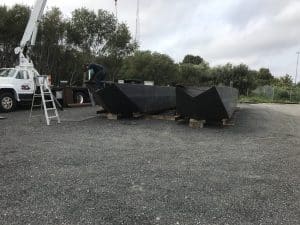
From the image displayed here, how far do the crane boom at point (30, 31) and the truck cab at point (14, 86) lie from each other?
501 millimetres

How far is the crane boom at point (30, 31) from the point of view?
614 inches

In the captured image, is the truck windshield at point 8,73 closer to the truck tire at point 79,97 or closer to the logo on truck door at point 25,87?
the logo on truck door at point 25,87

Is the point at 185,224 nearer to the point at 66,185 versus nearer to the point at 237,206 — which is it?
the point at 237,206

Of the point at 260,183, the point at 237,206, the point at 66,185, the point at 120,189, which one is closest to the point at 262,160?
the point at 260,183

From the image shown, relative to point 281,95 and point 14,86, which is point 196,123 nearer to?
point 14,86

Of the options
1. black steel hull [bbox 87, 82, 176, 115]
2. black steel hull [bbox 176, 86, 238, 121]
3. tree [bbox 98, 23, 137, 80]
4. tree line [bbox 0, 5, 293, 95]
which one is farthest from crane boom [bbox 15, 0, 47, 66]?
tree [bbox 98, 23, 137, 80]

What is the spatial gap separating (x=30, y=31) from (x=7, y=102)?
3.24 m

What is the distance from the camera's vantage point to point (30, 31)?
15.9 meters

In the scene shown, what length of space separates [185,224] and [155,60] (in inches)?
1394

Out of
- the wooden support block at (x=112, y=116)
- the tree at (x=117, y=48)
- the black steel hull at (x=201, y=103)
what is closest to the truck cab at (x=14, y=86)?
the wooden support block at (x=112, y=116)

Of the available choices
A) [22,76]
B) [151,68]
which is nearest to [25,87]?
[22,76]

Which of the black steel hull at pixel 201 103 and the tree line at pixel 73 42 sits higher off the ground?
the tree line at pixel 73 42

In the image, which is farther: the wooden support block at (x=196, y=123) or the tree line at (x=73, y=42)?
the tree line at (x=73, y=42)

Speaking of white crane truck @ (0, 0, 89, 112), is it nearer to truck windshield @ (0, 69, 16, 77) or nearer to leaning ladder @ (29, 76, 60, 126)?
truck windshield @ (0, 69, 16, 77)
